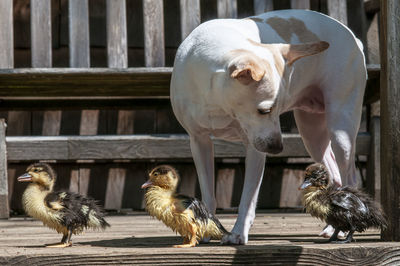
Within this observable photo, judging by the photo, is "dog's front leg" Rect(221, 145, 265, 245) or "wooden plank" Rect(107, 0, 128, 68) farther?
"wooden plank" Rect(107, 0, 128, 68)

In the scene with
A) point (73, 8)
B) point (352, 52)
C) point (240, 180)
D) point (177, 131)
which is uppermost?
point (73, 8)

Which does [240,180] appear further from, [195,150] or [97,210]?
[97,210]

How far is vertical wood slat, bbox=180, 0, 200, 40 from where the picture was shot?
20.0 feet

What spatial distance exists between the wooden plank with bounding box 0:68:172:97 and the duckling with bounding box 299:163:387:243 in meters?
2.48

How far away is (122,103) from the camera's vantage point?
7.28 meters

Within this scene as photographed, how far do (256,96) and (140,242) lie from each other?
92 centimetres

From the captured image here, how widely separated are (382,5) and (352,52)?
1.06 m

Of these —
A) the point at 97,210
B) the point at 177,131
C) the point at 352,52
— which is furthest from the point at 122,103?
the point at 97,210

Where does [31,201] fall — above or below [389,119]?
below

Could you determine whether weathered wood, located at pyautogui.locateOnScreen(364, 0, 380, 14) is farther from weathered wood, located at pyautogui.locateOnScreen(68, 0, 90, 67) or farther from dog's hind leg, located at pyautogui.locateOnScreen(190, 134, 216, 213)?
Answer: dog's hind leg, located at pyautogui.locateOnScreen(190, 134, 216, 213)

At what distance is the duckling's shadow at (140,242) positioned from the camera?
3.47m

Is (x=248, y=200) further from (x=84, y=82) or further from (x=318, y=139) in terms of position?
(x=84, y=82)

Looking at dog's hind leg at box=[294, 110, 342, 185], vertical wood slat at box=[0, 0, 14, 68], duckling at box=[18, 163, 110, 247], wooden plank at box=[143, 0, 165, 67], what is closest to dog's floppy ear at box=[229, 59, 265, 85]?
duckling at box=[18, 163, 110, 247]

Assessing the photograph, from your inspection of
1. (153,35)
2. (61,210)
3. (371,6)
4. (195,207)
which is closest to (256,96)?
(195,207)
